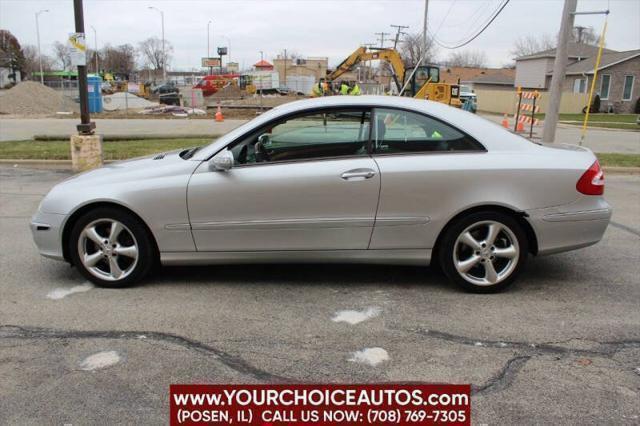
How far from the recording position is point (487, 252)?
4266 mm

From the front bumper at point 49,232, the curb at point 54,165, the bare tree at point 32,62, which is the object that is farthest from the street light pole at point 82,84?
the bare tree at point 32,62

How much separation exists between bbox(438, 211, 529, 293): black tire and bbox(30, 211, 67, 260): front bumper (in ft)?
9.91

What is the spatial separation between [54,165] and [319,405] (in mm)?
10242

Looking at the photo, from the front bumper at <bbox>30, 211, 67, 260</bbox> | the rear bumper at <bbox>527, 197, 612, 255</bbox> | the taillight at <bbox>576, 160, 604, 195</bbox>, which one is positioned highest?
the taillight at <bbox>576, 160, 604, 195</bbox>

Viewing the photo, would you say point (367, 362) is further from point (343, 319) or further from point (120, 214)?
point (120, 214)

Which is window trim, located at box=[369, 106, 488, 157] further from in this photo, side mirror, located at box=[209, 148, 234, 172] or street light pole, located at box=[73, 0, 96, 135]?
street light pole, located at box=[73, 0, 96, 135]

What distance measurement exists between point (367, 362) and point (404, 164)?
1607mm

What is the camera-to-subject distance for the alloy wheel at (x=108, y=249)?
434 centimetres

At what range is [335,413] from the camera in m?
2.69

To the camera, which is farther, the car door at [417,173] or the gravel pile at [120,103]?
the gravel pile at [120,103]

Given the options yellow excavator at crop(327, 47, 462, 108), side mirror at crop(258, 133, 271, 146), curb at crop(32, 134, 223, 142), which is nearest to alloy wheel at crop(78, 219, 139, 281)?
side mirror at crop(258, 133, 271, 146)

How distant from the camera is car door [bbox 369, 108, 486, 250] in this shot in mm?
4168

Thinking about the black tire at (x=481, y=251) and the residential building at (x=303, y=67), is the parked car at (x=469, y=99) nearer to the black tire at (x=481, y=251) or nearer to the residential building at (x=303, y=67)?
the black tire at (x=481, y=251)

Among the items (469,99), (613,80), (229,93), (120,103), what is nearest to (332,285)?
(469,99)
